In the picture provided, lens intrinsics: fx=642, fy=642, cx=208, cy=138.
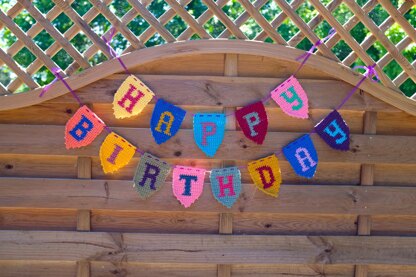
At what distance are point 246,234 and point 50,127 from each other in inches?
50.0

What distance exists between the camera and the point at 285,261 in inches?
146

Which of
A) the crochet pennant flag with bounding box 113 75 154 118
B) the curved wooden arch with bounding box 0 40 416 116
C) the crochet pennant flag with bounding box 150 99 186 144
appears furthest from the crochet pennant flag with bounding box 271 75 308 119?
the crochet pennant flag with bounding box 113 75 154 118

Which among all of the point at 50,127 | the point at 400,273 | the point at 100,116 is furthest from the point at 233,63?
the point at 400,273

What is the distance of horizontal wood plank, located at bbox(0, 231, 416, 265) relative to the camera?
11.9 feet

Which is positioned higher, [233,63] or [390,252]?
[233,63]

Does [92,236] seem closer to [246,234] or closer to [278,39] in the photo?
[246,234]

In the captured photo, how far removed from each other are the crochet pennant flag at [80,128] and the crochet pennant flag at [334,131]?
1285 mm

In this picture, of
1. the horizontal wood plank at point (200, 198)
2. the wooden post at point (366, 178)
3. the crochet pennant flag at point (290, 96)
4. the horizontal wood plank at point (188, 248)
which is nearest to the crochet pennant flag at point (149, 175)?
the horizontal wood plank at point (200, 198)

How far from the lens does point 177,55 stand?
3.60m

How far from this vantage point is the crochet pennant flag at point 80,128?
11.8 feet

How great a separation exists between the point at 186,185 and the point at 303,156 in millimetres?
690

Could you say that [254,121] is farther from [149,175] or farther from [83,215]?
[83,215]

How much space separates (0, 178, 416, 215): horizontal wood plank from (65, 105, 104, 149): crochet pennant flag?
22 cm

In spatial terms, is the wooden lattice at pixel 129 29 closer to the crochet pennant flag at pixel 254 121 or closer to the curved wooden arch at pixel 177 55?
the curved wooden arch at pixel 177 55
